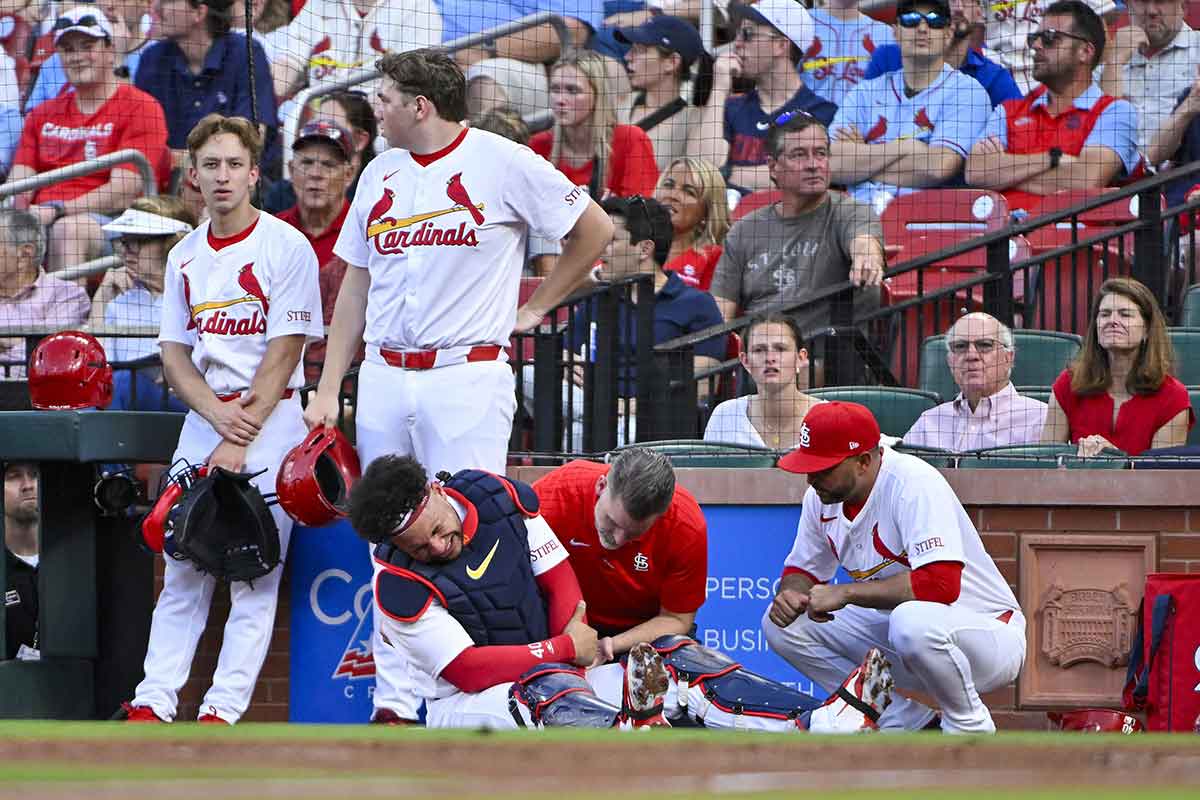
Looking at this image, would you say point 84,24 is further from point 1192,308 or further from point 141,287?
point 1192,308

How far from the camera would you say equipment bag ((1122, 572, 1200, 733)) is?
211 inches

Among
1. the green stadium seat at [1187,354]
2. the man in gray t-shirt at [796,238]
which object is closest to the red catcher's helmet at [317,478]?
the man in gray t-shirt at [796,238]

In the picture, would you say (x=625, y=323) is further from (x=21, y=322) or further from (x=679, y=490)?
(x=21, y=322)

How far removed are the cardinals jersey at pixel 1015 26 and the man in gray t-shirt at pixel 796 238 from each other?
6.31 ft

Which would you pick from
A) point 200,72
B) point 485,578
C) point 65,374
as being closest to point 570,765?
point 485,578

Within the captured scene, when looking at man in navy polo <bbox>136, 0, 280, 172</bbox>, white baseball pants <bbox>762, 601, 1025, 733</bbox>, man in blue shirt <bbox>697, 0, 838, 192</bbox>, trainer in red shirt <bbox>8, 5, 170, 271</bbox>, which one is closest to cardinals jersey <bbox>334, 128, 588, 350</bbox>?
white baseball pants <bbox>762, 601, 1025, 733</bbox>

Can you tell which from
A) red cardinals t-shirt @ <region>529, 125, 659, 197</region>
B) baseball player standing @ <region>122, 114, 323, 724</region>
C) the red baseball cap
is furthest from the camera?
red cardinals t-shirt @ <region>529, 125, 659, 197</region>

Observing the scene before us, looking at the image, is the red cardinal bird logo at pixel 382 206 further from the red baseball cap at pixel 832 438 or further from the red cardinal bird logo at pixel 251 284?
the red baseball cap at pixel 832 438

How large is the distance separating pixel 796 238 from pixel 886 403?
136 cm

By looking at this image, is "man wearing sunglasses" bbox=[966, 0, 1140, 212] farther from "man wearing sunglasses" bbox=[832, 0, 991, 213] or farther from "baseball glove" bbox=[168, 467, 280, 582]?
"baseball glove" bbox=[168, 467, 280, 582]

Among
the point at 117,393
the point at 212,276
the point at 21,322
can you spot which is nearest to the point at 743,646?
the point at 212,276

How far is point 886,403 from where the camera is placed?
6887mm

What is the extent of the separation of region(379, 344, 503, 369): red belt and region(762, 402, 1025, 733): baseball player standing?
1041mm

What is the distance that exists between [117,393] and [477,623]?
11.5 feet
